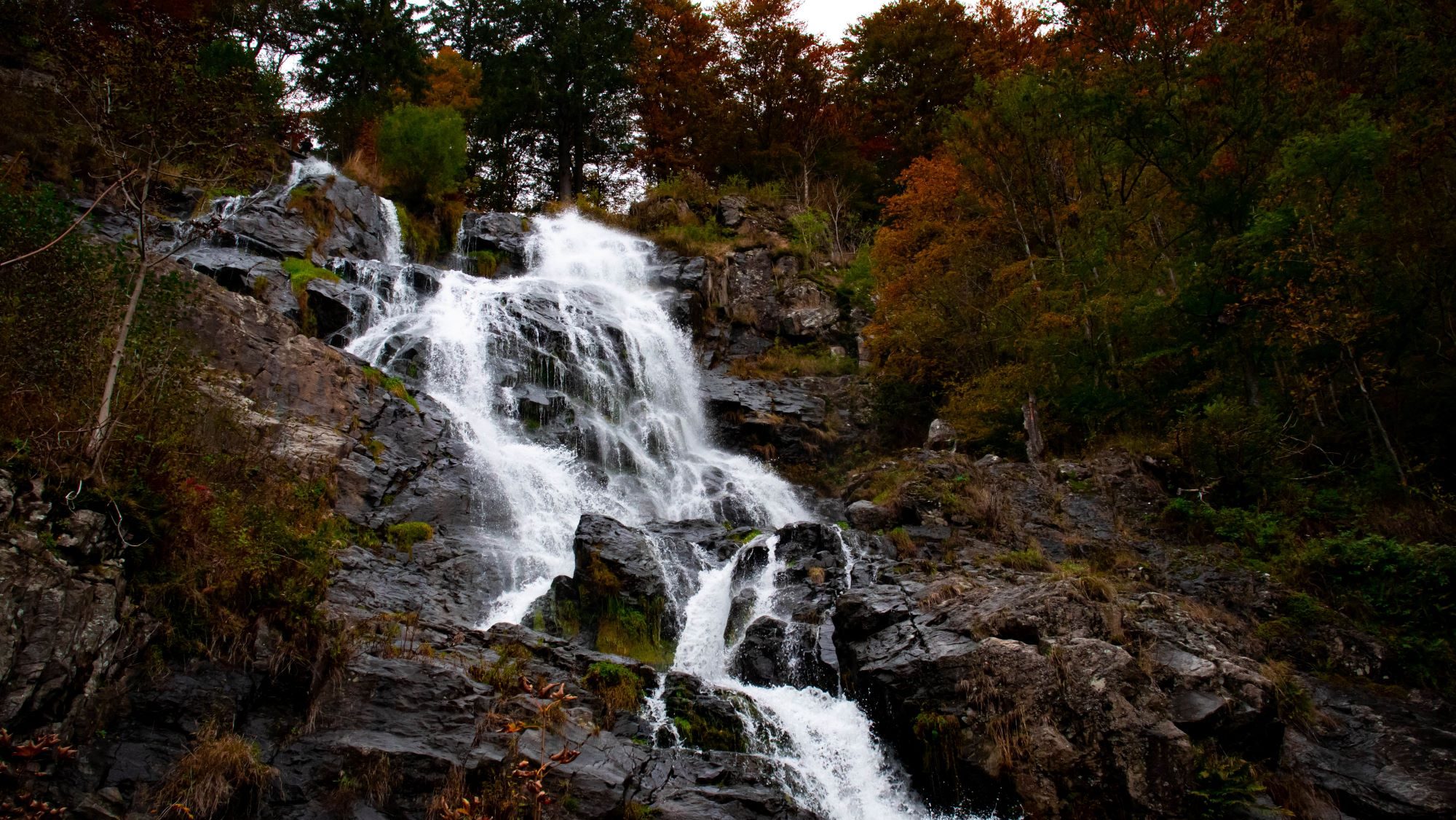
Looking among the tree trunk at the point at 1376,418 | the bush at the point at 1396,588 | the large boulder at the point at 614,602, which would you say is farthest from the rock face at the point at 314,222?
the tree trunk at the point at 1376,418

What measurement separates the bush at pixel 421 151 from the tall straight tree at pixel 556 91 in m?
6.03

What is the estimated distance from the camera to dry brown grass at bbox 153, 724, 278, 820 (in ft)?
15.9

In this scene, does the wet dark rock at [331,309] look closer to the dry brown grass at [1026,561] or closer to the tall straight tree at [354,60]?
the tall straight tree at [354,60]

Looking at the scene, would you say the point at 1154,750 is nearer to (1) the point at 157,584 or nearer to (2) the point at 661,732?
(2) the point at 661,732

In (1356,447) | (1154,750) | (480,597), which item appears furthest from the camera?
(1356,447)

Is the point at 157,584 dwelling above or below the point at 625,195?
below

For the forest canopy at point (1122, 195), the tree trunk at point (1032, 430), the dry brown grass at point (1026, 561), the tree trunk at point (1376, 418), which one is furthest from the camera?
the tree trunk at point (1032, 430)

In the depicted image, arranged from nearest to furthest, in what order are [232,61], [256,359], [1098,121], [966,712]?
1. [966,712]
2. [256,359]
3. [1098,121]
4. [232,61]

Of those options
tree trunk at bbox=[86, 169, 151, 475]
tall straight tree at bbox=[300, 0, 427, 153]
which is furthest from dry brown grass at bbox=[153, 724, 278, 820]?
tall straight tree at bbox=[300, 0, 427, 153]

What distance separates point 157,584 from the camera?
570 cm

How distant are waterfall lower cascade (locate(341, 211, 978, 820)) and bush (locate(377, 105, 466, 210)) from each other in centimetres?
164

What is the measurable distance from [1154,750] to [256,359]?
11.9 meters

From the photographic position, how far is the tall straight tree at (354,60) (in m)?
22.6

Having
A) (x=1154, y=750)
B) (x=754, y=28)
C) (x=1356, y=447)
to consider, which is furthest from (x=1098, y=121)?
(x=754, y=28)
